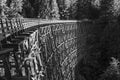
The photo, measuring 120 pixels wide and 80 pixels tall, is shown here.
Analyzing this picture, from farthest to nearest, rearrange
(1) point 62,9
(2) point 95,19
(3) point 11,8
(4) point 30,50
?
Result: (1) point 62,9
(2) point 95,19
(3) point 11,8
(4) point 30,50

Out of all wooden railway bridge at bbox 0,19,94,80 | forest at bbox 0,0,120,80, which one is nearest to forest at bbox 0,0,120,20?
forest at bbox 0,0,120,80

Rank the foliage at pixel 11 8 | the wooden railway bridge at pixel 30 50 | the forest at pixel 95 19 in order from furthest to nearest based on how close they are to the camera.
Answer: the foliage at pixel 11 8, the forest at pixel 95 19, the wooden railway bridge at pixel 30 50

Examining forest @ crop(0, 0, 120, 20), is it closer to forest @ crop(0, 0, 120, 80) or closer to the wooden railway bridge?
forest @ crop(0, 0, 120, 80)

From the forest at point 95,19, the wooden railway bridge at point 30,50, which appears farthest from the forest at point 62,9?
the wooden railway bridge at point 30,50

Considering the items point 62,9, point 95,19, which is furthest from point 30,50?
point 62,9

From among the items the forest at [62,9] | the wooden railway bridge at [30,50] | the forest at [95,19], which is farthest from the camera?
the forest at [62,9]

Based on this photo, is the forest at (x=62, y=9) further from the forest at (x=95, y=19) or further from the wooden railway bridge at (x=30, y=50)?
the wooden railway bridge at (x=30, y=50)

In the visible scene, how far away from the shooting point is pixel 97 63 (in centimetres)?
2528

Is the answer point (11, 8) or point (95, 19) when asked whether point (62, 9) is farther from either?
point (11, 8)

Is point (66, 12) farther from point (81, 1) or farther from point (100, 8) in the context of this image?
point (100, 8)

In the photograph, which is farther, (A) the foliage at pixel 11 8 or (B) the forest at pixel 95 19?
(A) the foliage at pixel 11 8

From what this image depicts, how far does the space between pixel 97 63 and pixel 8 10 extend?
16.4m

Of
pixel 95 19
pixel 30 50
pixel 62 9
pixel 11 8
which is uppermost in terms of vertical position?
pixel 11 8

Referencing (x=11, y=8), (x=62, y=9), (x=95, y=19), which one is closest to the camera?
(x=11, y=8)
